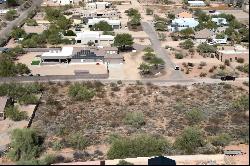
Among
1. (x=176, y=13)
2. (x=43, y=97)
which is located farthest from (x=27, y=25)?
(x=43, y=97)

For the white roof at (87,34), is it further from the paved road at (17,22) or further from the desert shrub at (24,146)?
the desert shrub at (24,146)

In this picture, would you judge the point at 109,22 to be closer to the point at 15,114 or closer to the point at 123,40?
the point at 123,40

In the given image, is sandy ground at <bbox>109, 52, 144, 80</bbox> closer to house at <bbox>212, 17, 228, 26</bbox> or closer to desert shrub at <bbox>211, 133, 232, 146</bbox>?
desert shrub at <bbox>211, 133, 232, 146</bbox>

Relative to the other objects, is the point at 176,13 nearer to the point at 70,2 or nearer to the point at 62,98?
the point at 70,2

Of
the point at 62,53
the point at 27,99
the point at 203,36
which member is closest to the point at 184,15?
the point at 203,36

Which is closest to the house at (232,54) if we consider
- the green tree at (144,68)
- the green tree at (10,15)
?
the green tree at (144,68)

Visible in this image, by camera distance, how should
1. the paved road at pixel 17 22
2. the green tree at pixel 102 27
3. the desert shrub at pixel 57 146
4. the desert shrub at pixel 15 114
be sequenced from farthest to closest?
the green tree at pixel 102 27
the paved road at pixel 17 22
the desert shrub at pixel 15 114
the desert shrub at pixel 57 146
